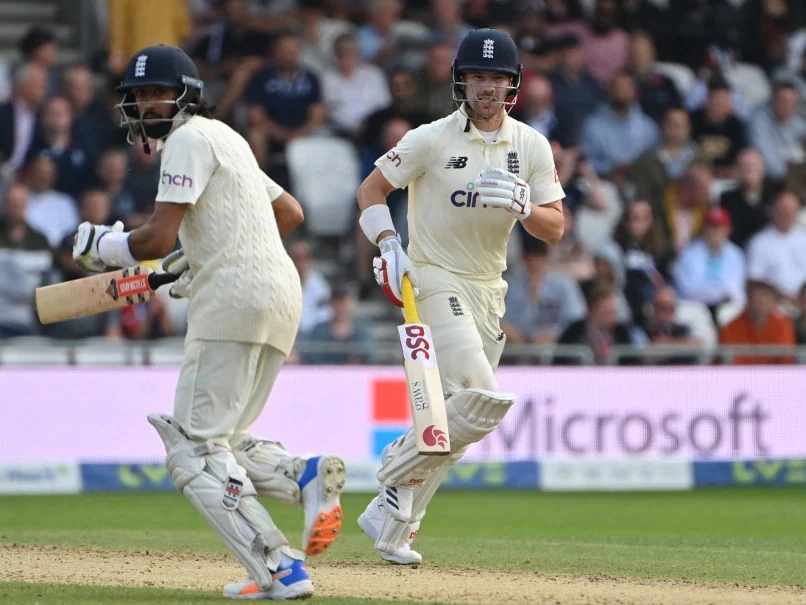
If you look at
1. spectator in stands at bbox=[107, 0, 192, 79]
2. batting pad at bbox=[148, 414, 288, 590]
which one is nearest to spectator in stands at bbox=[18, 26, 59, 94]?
spectator in stands at bbox=[107, 0, 192, 79]

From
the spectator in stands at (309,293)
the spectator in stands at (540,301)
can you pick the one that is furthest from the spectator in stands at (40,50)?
the spectator in stands at (540,301)

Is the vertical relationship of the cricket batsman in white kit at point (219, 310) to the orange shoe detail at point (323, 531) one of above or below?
above

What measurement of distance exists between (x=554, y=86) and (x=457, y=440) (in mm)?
8708

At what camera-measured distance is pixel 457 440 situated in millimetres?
6777

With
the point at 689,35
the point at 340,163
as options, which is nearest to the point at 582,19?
the point at 689,35

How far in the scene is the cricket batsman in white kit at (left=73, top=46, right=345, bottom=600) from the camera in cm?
565

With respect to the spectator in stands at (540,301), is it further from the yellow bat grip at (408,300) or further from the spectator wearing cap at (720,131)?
the yellow bat grip at (408,300)

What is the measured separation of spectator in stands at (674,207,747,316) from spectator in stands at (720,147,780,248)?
0.63 meters

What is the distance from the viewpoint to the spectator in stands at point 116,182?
12.9 metres

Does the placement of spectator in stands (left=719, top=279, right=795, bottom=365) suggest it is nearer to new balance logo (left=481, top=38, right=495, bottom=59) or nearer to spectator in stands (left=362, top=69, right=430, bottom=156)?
spectator in stands (left=362, top=69, right=430, bottom=156)

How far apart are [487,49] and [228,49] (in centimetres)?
811

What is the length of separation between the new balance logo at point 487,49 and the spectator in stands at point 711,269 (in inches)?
289

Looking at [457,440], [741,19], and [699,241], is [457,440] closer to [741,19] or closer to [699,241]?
[699,241]

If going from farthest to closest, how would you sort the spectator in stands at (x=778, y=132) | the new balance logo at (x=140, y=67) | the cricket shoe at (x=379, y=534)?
the spectator in stands at (x=778, y=132) → the cricket shoe at (x=379, y=534) → the new balance logo at (x=140, y=67)
